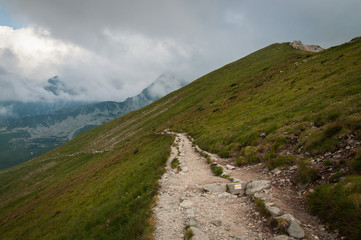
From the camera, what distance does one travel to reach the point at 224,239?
8250 millimetres

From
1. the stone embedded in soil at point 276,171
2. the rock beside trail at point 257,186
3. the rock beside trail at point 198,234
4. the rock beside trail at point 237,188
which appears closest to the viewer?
the rock beside trail at point 198,234

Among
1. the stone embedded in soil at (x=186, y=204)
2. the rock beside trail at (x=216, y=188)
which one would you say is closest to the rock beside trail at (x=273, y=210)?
the rock beside trail at (x=216, y=188)

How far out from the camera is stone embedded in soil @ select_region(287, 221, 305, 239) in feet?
23.7

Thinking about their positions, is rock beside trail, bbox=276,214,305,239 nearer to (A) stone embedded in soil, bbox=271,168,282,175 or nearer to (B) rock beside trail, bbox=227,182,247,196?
(B) rock beside trail, bbox=227,182,247,196

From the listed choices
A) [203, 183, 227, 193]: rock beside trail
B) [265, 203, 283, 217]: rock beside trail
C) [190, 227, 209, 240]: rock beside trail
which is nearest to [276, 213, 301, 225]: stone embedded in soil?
[265, 203, 283, 217]: rock beside trail

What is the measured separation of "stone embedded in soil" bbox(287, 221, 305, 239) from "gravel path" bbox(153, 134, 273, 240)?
84 cm

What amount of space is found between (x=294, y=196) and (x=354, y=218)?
360 centimetres

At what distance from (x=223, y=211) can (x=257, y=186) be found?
10.2ft

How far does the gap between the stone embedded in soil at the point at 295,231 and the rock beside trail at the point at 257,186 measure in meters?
3.81

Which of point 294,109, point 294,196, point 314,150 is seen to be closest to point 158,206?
point 294,196

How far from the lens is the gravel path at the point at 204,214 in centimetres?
869

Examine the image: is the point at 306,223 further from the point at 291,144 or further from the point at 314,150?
the point at 291,144

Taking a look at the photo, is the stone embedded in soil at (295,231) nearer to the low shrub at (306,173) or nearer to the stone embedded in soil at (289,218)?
the stone embedded in soil at (289,218)

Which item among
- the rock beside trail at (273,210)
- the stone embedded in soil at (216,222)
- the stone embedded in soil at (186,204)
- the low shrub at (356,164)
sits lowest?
the stone embedded in soil at (216,222)
